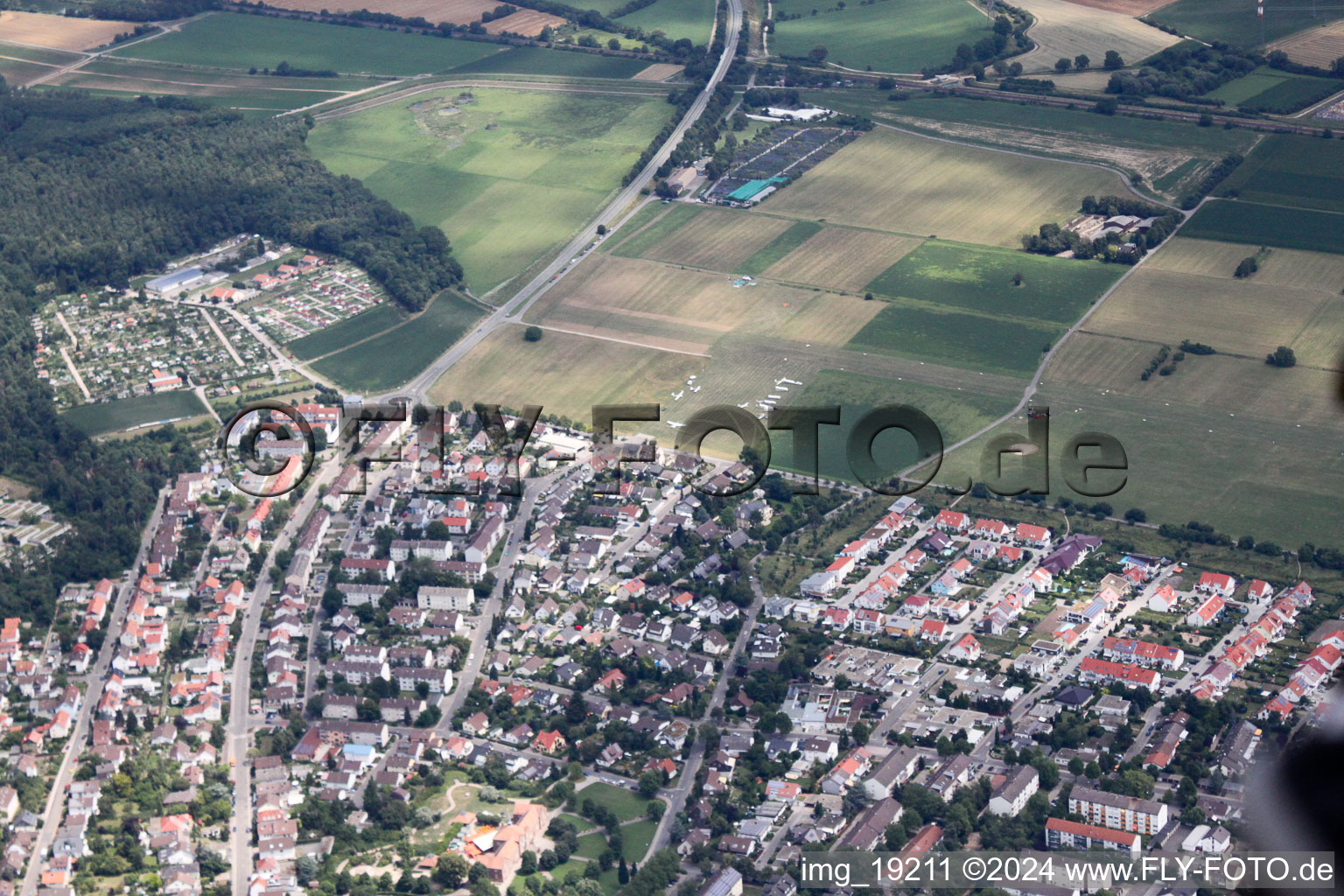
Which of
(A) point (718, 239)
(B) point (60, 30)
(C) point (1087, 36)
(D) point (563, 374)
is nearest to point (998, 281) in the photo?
(A) point (718, 239)

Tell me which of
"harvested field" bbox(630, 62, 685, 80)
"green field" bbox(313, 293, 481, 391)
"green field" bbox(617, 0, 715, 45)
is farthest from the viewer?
"green field" bbox(617, 0, 715, 45)

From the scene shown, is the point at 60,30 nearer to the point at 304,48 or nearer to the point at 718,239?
the point at 304,48

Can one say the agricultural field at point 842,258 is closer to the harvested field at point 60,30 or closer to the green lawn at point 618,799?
the green lawn at point 618,799

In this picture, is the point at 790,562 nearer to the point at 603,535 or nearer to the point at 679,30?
the point at 603,535

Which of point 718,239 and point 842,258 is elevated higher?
point 718,239

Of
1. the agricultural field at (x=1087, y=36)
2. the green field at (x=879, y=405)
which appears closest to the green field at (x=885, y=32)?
the agricultural field at (x=1087, y=36)

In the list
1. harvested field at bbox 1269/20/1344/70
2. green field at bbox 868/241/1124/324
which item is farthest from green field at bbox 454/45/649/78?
harvested field at bbox 1269/20/1344/70

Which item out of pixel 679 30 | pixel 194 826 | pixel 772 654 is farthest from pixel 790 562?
pixel 679 30

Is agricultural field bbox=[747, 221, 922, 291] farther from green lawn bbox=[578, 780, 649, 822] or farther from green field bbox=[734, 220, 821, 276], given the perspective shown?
green lawn bbox=[578, 780, 649, 822]
